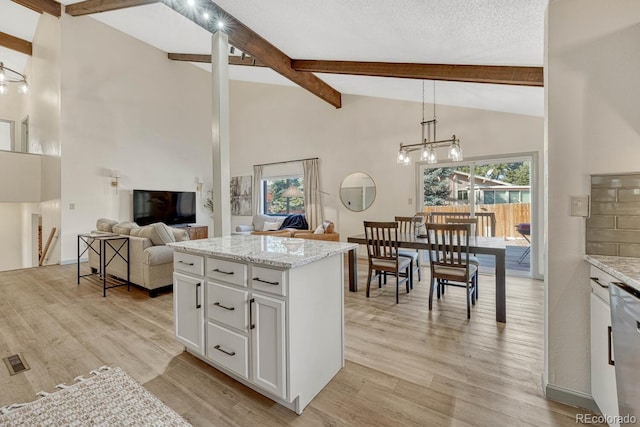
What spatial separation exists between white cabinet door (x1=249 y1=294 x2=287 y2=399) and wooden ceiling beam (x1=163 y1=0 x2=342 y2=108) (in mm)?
3145

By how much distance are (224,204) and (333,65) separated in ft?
8.80

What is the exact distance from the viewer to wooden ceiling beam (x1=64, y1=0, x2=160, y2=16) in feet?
15.0

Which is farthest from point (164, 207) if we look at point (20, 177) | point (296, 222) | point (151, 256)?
point (151, 256)

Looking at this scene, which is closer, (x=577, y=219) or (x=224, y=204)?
(x=577, y=219)

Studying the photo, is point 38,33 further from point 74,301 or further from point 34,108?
point 74,301

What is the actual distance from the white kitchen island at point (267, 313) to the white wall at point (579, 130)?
1.27 m

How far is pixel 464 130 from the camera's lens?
15.8 feet

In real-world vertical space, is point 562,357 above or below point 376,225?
below

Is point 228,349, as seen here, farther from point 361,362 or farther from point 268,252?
point 361,362

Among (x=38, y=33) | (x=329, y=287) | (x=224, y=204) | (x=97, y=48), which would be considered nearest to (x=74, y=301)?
(x=224, y=204)

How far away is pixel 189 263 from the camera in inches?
79.5

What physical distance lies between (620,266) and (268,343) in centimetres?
180

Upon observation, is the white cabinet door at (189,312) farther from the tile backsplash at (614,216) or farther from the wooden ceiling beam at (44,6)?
the wooden ceiling beam at (44,6)

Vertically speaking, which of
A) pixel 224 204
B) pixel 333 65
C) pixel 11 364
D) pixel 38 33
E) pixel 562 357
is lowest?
pixel 11 364
